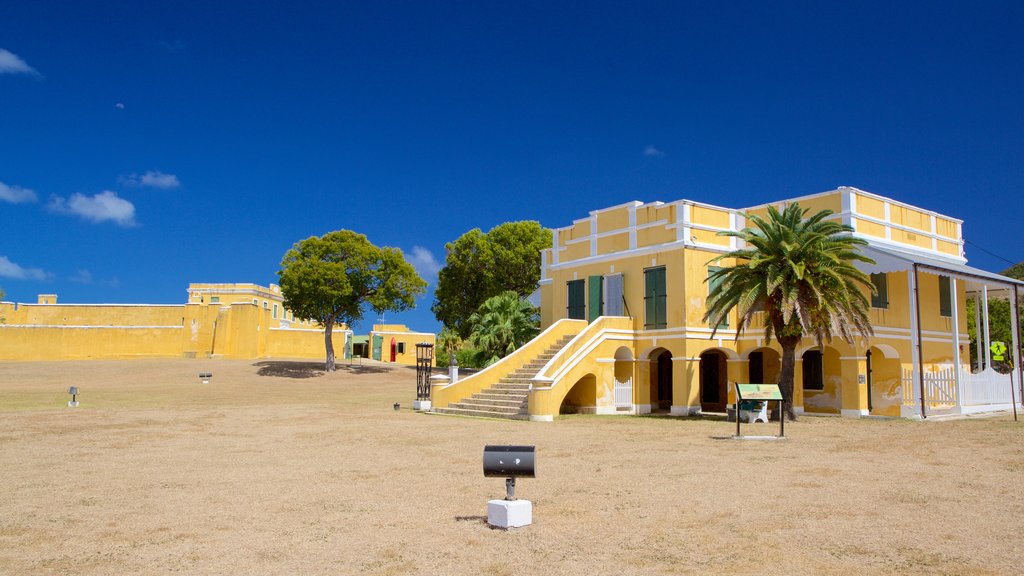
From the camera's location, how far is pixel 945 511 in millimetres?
8406

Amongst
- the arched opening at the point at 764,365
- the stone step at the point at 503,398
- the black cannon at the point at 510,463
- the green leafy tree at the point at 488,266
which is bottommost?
the stone step at the point at 503,398

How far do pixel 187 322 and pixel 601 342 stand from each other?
129ft

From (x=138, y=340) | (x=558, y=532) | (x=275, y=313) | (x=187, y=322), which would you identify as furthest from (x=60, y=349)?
(x=558, y=532)

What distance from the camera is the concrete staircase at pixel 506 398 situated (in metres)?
22.8

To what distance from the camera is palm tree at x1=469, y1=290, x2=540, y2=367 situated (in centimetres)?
3553

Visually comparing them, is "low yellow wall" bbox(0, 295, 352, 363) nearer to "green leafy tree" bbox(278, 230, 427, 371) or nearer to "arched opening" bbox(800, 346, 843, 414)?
"green leafy tree" bbox(278, 230, 427, 371)

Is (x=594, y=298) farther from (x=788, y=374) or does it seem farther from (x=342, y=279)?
Answer: (x=342, y=279)

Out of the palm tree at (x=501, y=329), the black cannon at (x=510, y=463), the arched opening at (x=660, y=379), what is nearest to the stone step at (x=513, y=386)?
the arched opening at (x=660, y=379)

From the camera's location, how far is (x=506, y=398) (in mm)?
23766

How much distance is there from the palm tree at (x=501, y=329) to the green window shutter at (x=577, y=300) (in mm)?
6601

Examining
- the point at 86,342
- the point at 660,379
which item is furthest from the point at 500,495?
the point at 86,342

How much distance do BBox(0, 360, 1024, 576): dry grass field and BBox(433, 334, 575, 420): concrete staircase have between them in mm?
3747

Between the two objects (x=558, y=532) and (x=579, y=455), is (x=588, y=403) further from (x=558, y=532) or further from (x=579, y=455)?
(x=558, y=532)

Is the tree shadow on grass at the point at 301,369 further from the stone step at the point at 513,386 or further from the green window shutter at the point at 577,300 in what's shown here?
the stone step at the point at 513,386
